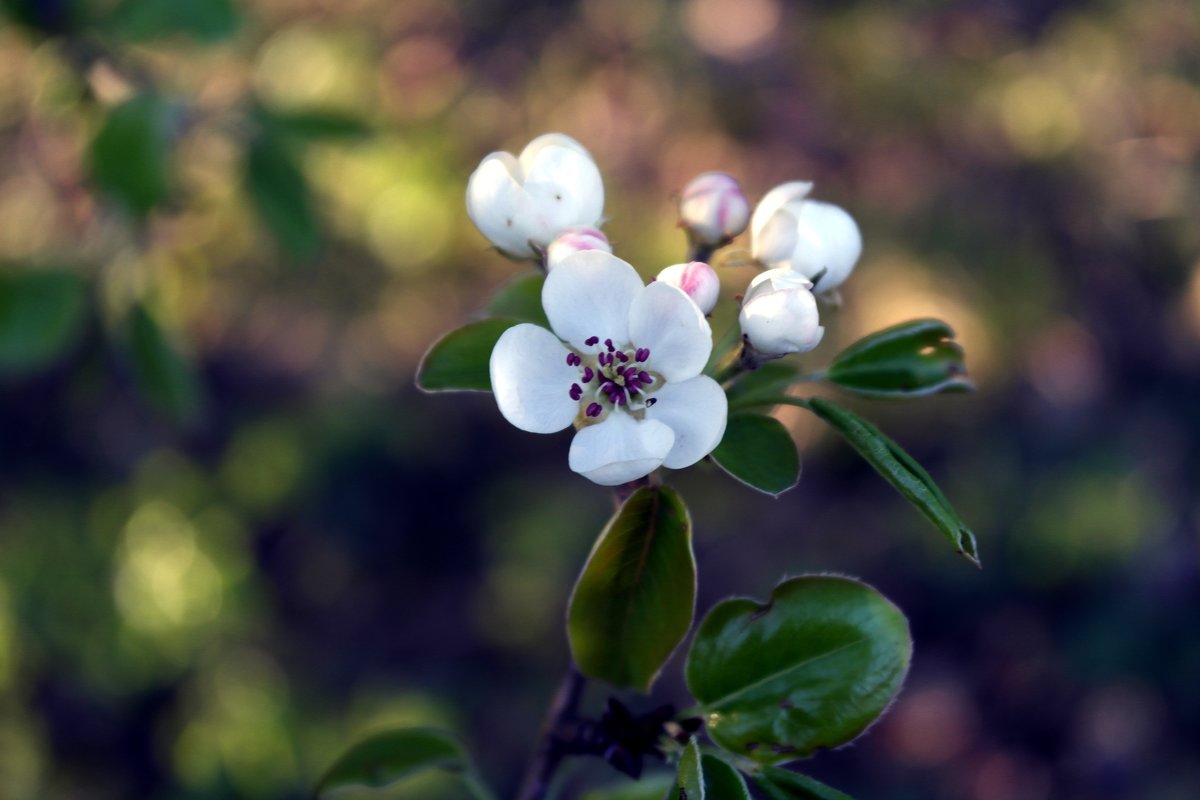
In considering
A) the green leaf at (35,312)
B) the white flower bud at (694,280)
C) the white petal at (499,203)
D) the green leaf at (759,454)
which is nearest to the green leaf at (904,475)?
the green leaf at (759,454)

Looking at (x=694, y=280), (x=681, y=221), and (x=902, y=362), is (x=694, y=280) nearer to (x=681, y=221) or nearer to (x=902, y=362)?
(x=681, y=221)

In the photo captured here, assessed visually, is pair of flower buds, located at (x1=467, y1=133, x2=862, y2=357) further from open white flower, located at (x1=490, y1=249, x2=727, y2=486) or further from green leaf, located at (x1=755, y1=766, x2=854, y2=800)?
green leaf, located at (x1=755, y1=766, x2=854, y2=800)

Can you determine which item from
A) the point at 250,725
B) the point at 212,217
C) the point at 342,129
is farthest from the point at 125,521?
the point at 342,129

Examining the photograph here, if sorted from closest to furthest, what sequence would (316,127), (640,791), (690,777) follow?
(690,777), (640,791), (316,127)

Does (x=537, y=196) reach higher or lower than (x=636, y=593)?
higher

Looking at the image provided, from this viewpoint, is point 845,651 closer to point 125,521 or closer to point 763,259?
point 763,259

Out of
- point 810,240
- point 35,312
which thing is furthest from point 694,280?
point 35,312

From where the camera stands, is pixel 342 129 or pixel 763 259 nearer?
pixel 763 259

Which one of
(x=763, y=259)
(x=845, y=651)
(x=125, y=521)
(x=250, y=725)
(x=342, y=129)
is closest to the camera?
(x=845, y=651)
